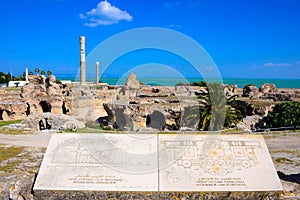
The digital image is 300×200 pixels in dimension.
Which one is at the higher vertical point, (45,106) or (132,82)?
(132,82)

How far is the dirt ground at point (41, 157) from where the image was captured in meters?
6.24

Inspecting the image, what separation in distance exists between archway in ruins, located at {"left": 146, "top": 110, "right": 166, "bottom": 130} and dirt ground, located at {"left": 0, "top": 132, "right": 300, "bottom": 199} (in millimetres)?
7005

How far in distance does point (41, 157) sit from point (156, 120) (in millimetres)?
10330

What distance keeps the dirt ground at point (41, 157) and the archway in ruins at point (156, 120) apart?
276 inches

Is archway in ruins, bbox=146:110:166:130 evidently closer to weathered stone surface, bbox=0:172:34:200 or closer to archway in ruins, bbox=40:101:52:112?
archway in ruins, bbox=40:101:52:112

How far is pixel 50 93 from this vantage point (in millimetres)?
29219

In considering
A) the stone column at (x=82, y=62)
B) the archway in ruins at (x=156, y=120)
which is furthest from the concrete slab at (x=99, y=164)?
the stone column at (x=82, y=62)

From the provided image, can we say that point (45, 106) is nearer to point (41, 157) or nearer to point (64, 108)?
point (64, 108)

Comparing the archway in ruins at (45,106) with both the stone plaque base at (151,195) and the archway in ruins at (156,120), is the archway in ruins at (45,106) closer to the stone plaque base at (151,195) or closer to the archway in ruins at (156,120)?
the archway in ruins at (156,120)

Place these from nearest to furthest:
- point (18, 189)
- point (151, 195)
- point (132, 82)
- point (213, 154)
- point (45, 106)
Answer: point (151, 195) < point (18, 189) < point (213, 154) < point (45, 106) < point (132, 82)

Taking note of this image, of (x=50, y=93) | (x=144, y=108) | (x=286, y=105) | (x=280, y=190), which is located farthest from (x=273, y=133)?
(x=50, y=93)

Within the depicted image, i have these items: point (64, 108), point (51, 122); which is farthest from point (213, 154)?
point (64, 108)

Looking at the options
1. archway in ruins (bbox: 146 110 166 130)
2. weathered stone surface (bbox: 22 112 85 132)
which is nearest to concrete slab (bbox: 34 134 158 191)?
weathered stone surface (bbox: 22 112 85 132)

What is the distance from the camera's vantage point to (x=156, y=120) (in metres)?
19.7
